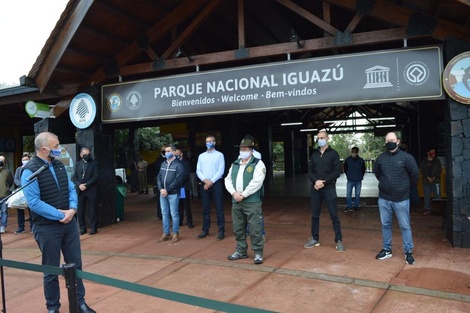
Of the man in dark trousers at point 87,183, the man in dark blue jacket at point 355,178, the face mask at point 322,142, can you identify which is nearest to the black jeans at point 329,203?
the face mask at point 322,142

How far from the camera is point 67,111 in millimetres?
8500

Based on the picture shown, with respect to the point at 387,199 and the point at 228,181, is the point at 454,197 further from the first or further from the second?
the point at 228,181

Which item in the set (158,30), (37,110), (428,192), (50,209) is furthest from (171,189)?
(428,192)

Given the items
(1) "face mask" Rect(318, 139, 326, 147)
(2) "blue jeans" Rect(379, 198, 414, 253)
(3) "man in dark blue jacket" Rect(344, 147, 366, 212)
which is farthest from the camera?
(3) "man in dark blue jacket" Rect(344, 147, 366, 212)

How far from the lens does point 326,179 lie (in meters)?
5.42

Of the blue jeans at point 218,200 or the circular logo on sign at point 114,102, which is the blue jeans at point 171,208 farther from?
the circular logo on sign at point 114,102

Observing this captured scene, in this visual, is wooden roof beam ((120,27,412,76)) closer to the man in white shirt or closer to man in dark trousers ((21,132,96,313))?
the man in white shirt

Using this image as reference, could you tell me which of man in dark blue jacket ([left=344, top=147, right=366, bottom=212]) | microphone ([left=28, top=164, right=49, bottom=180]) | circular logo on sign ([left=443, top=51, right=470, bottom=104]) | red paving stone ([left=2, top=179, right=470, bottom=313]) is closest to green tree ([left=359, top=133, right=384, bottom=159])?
man in dark blue jacket ([left=344, top=147, right=366, bottom=212])

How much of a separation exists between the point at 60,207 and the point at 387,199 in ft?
13.1

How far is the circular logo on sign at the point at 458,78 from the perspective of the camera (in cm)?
513

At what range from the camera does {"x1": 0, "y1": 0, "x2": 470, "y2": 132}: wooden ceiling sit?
552 cm

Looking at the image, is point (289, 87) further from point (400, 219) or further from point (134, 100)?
point (134, 100)

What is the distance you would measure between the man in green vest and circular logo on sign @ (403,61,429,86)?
2587mm

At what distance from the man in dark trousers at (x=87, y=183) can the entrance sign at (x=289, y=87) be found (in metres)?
1.04
